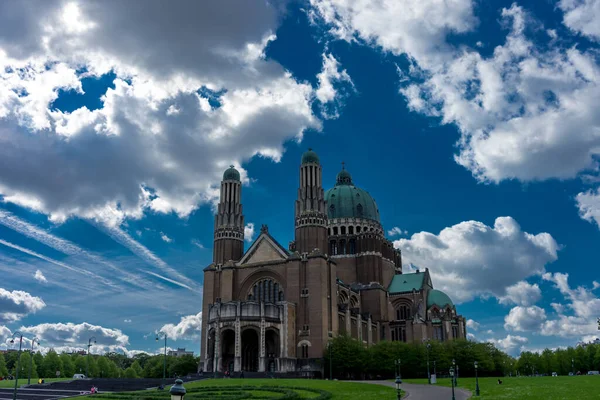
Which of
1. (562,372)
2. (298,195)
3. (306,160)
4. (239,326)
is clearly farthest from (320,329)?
(562,372)

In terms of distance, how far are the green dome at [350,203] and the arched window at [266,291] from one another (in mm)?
29617

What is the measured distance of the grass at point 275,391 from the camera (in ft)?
149

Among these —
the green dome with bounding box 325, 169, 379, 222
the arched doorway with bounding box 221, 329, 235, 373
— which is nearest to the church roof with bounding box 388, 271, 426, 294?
the green dome with bounding box 325, 169, 379, 222

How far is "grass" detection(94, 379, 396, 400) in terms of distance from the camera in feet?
149

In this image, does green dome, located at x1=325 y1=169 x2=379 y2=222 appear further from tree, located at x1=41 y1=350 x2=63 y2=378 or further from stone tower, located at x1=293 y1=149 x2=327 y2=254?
tree, located at x1=41 y1=350 x2=63 y2=378

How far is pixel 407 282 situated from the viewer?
365 ft

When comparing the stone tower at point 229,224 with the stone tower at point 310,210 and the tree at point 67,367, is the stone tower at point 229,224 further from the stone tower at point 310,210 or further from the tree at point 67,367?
the tree at point 67,367

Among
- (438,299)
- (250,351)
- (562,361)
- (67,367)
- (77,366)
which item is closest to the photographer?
(250,351)

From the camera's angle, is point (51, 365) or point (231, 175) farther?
point (51, 365)

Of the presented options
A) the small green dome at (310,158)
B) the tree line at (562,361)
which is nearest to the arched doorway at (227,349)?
the small green dome at (310,158)

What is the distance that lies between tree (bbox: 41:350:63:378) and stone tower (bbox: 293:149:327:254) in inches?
2439

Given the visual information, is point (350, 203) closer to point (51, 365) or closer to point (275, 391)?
Result: point (275, 391)

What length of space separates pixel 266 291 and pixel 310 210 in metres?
14.0

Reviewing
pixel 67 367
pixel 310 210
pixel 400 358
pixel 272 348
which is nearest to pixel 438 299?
pixel 400 358
